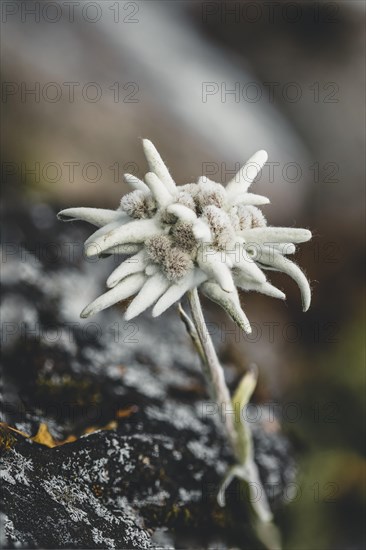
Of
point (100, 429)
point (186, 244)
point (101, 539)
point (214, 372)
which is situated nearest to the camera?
point (186, 244)

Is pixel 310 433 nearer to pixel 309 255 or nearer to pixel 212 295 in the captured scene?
pixel 309 255

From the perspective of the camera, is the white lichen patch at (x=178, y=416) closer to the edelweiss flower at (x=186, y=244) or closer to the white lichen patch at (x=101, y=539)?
the white lichen patch at (x=101, y=539)

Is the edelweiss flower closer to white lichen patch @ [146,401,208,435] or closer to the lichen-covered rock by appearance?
the lichen-covered rock

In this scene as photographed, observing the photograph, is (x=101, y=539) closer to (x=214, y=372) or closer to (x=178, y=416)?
(x=214, y=372)

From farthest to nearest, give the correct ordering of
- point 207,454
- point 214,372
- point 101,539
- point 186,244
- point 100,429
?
point 207,454
point 100,429
point 214,372
point 101,539
point 186,244

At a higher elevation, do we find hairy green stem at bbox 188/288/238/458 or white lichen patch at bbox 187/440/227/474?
hairy green stem at bbox 188/288/238/458

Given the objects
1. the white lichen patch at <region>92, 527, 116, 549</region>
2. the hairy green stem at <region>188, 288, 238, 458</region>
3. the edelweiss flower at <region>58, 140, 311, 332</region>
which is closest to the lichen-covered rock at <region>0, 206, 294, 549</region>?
the white lichen patch at <region>92, 527, 116, 549</region>

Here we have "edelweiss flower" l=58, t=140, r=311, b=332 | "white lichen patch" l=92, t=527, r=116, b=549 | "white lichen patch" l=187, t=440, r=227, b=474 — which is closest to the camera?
"edelweiss flower" l=58, t=140, r=311, b=332

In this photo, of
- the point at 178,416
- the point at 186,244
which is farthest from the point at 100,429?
the point at 186,244
